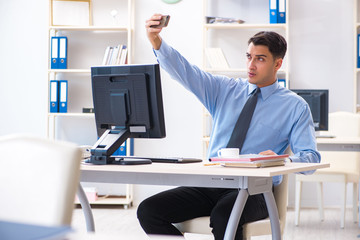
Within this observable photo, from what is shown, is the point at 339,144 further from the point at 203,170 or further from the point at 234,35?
the point at 203,170

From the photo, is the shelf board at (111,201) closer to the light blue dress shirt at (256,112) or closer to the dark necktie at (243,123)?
the light blue dress shirt at (256,112)

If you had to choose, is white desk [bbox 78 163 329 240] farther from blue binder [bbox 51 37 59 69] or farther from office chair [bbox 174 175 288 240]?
blue binder [bbox 51 37 59 69]

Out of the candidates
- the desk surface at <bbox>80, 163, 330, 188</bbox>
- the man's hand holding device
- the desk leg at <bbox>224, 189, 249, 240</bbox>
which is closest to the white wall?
the man's hand holding device

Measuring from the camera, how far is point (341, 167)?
172 inches

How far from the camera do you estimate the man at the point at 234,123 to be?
7.40 feet

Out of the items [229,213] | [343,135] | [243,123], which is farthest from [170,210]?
[343,135]

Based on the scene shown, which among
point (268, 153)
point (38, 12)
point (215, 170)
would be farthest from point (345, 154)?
point (38, 12)

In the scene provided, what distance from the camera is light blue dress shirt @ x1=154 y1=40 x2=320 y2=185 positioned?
2396 mm

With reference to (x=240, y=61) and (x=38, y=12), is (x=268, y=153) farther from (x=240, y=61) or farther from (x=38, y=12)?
(x=38, y=12)

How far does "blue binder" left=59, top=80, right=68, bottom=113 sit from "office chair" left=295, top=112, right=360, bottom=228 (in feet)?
6.99

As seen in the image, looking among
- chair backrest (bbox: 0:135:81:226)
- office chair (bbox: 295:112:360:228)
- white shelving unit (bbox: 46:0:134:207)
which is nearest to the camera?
chair backrest (bbox: 0:135:81:226)

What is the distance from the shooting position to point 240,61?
5.23 metres

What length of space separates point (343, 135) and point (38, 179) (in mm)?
3815

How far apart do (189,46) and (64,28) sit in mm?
1142
